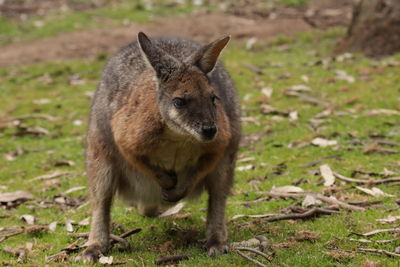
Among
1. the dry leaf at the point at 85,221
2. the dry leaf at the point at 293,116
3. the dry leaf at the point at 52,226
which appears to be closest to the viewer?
the dry leaf at the point at 52,226

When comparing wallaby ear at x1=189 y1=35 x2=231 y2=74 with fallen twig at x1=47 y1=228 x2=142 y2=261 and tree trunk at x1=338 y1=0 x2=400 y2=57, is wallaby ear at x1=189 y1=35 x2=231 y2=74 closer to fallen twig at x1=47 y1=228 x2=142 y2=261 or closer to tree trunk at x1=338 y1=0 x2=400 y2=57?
fallen twig at x1=47 y1=228 x2=142 y2=261

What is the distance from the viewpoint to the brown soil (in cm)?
1246

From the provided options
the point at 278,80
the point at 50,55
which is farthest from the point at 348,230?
the point at 50,55

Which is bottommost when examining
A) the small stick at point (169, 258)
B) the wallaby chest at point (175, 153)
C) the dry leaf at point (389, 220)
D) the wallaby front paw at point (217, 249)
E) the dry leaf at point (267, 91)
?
the dry leaf at point (267, 91)

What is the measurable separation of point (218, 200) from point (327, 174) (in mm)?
1592

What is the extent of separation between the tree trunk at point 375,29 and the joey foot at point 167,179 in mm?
6810

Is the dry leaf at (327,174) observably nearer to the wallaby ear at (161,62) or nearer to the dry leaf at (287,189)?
the dry leaf at (287,189)

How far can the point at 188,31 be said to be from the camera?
519 inches

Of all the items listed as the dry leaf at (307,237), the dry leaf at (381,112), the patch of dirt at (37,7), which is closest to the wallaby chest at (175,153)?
the dry leaf at (307,237)

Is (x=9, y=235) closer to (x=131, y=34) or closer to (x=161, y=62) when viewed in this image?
(x=161, y=62)

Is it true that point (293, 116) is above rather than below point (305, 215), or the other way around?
below

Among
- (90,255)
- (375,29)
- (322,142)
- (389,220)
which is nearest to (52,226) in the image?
(90,255)

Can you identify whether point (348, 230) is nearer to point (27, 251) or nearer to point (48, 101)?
point (27, 251)

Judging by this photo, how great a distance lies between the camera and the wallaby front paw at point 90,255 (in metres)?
4.25
